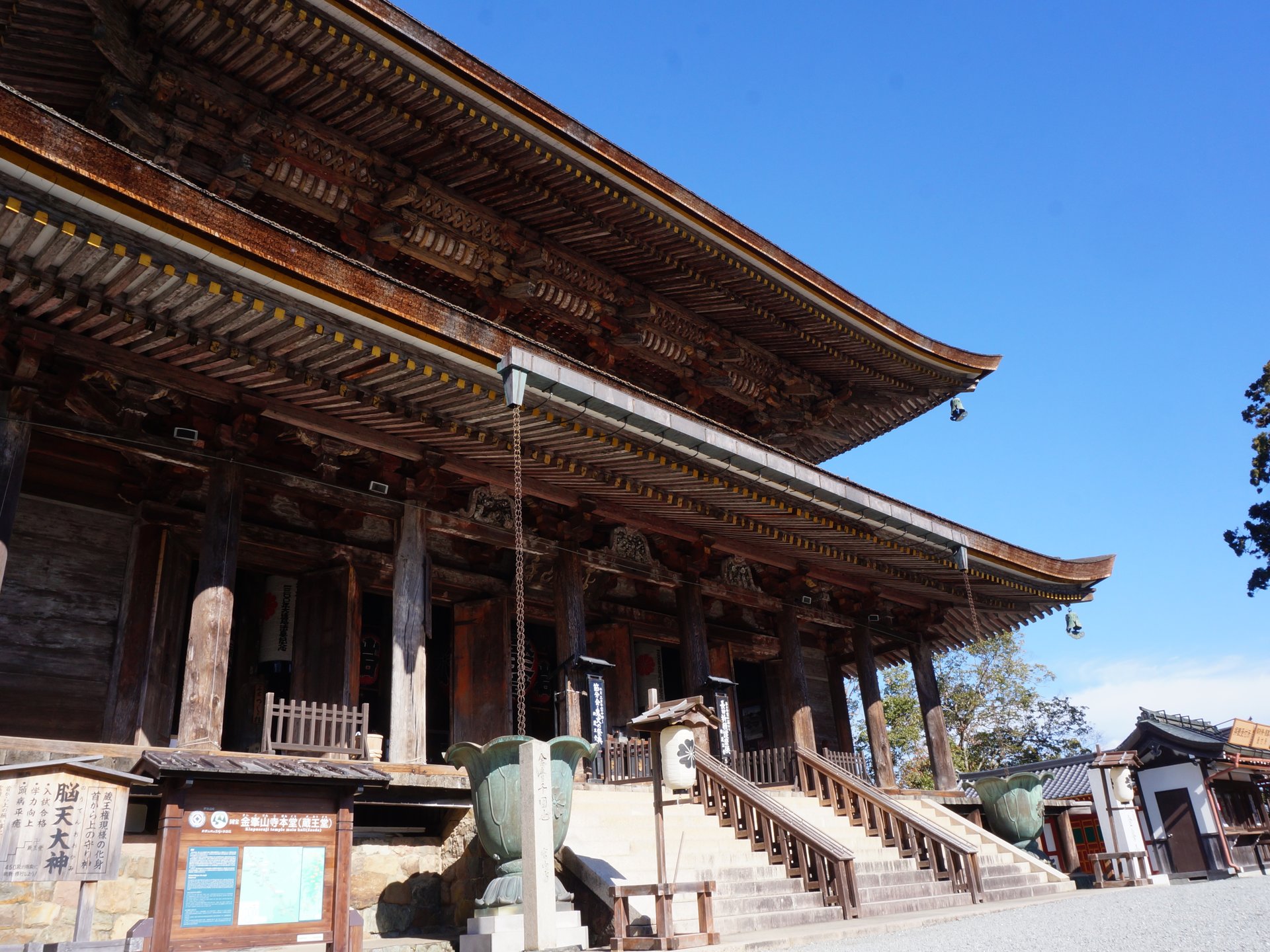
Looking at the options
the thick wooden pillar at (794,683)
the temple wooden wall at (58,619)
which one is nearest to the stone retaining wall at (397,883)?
the temple wooden wall at (58,619)

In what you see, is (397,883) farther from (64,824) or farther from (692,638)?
(692,638)

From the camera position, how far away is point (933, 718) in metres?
15.8

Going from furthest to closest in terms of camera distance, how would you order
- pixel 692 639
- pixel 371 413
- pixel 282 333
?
pixel 692 639, pixel 371 413, pixel 282 333

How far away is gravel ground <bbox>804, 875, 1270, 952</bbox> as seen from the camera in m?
5.96

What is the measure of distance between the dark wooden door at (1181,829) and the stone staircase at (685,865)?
477 inches

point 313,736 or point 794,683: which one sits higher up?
point 794,683

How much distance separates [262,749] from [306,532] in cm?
348

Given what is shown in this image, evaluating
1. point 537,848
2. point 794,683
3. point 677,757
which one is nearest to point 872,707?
point 794,683

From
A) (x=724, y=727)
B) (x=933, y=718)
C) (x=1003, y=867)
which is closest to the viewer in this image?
(x=1003, y=867)

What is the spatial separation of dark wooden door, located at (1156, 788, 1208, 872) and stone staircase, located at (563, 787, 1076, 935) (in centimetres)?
715

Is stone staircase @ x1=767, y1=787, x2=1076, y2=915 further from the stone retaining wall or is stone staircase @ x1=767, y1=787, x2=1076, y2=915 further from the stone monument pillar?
the stone monument pillar

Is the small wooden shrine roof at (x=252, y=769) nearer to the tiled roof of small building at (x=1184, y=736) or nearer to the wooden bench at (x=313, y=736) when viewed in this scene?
the wooden bench at (x=313, y=736)

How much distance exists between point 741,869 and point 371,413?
18.9 feet

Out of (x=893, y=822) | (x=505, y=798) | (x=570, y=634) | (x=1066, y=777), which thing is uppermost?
(x=570, y=634)
